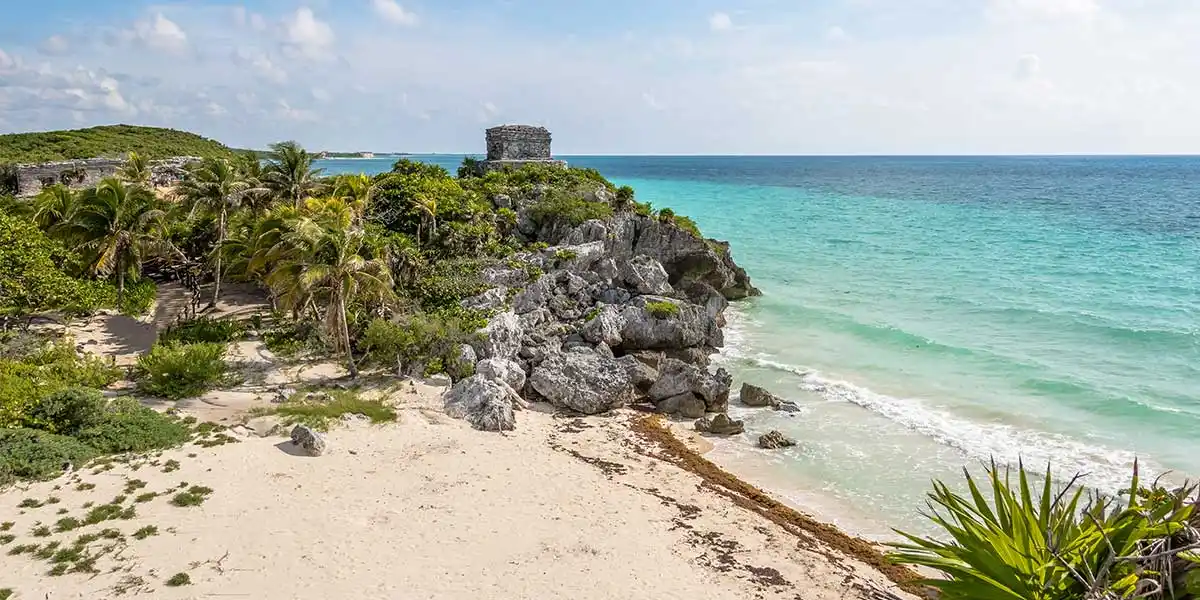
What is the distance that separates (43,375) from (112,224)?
8.18m

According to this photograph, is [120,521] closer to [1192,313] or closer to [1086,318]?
[1086,318]

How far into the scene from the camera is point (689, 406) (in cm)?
1830

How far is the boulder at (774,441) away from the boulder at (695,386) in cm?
193

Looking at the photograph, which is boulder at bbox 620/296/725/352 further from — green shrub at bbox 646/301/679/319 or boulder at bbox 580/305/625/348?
boulder at bbox 580/305/625/348

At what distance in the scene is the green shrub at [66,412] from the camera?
13.7 metres

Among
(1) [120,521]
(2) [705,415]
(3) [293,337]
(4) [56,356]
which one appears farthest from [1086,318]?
(4) [56,356]

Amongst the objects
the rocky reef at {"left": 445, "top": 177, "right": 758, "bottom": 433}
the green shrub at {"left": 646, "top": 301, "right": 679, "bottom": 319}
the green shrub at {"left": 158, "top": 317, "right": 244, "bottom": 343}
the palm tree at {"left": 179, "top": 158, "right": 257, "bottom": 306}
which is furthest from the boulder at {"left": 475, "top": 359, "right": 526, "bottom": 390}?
the palm tree at {"left": 179, "top": 158, "right": 257, "bottom": 306}

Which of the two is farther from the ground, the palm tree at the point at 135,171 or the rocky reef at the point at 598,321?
the palm tree at the point at 135,171

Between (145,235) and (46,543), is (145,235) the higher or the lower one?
the higher one

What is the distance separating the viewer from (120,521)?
1114 centimetres

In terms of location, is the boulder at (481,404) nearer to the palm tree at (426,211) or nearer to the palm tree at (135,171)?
the palm tree at (426,211)

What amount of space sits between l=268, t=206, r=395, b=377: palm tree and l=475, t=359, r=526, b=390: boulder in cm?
302

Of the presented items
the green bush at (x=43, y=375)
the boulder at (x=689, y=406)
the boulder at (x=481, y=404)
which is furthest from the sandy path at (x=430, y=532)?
the boulder at (x=689, y=406)

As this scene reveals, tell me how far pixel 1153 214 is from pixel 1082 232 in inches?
704
